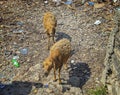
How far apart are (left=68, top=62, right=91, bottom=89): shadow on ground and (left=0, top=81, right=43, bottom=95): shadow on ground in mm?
850

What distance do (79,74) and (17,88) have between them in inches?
67.4

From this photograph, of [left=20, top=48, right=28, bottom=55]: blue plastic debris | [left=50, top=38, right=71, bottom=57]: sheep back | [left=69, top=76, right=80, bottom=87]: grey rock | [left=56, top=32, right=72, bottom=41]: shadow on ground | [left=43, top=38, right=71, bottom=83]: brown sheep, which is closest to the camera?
[left=43, top=38, right=71, bottom=83]: brown sheep

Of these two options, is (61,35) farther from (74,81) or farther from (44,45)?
(74,81)

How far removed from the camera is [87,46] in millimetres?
8531

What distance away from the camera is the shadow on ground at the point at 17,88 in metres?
6.89

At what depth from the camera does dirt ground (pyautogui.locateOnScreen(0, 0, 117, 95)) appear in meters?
7.08

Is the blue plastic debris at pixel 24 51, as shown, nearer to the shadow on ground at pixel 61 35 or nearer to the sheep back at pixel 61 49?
the shadow on ground at pixel 61 35

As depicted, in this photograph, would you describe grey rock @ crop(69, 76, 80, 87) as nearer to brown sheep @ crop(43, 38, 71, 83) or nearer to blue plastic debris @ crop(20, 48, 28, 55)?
brown sheep @ crop(43, 38, 71, 83)

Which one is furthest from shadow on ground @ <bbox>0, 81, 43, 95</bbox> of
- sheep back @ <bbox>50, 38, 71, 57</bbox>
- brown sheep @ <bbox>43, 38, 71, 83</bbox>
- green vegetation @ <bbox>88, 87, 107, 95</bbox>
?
green vegetation @ <bbox>88, 87, 107, 95</bbox>

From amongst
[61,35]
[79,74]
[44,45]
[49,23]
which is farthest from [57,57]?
[61,35]

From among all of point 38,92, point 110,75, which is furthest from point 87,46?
point 38,92

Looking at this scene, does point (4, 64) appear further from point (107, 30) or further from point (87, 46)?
point (107, 30)

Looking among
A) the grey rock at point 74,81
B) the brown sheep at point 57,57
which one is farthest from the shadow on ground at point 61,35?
the grey rock at point 74,81

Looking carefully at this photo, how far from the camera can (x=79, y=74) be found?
748 cm
